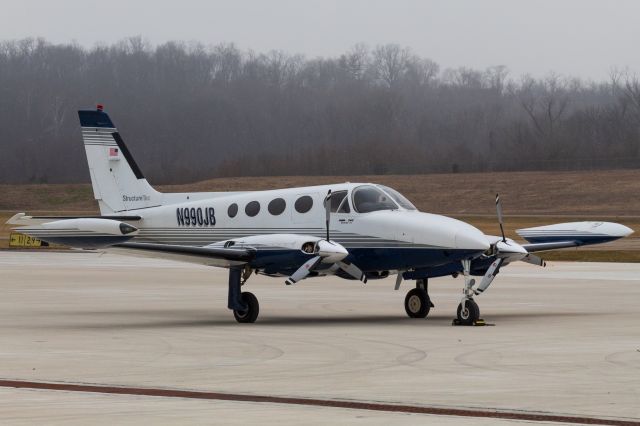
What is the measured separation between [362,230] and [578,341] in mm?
5906

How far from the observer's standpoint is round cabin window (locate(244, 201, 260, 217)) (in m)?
24.9

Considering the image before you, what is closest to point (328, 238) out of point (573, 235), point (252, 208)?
point (252, 208)

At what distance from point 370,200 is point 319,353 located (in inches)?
281

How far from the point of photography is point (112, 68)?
493ft

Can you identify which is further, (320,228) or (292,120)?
(292,120)

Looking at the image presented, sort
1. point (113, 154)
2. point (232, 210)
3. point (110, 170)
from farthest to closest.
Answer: point (113, 154), point (110, 170), point (232, 210)

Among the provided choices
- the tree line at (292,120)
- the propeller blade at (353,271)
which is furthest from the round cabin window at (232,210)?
the tree line at (292,120)

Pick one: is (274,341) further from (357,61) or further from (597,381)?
(357,61)

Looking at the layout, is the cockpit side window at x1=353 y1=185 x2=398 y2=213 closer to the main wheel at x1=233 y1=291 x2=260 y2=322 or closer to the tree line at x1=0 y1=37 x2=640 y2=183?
the main wheel at x1=233 y1=291 x2=260 y2=322

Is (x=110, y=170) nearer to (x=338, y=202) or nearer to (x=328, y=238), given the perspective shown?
(x=338, y=202)

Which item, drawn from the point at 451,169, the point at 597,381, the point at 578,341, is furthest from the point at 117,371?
the point at 451,169

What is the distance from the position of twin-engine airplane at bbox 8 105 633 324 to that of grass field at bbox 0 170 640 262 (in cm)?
5507

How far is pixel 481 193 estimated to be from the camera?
98688 millimetres

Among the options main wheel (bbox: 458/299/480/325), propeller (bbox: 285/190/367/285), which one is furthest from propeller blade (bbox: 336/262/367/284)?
main wheel (bbox: 458/299/480/325)
